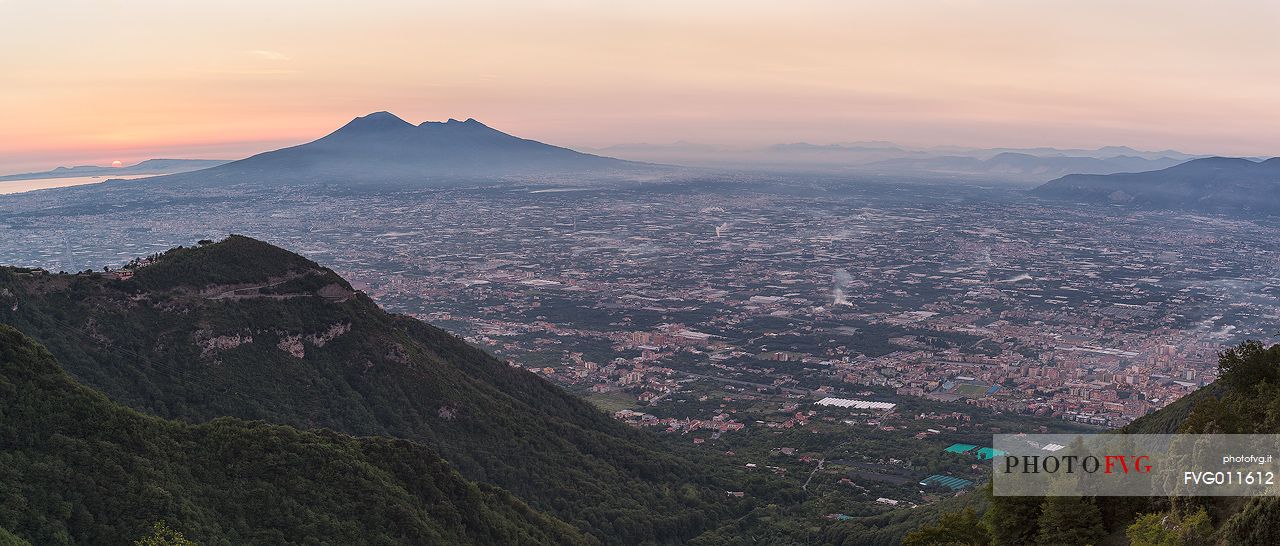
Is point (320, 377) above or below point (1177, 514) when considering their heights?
below

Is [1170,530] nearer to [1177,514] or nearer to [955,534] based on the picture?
[1177,514]

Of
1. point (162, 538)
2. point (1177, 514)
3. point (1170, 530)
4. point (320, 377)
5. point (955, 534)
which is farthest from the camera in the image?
point (320, 377)

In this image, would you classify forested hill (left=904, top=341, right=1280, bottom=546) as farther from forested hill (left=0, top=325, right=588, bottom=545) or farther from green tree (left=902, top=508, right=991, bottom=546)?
forested hill (left=0, top=325, right=588, bottom=545)

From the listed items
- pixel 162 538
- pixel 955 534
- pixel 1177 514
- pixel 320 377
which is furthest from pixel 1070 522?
pixel 320 377

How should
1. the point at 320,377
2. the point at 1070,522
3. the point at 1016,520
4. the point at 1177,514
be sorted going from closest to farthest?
the point at 1177,514 → the point at 1070,522 → the point at 1016,520 → the point at 320,377

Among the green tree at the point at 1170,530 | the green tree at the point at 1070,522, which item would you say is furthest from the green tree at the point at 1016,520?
the green tree at the point at 1170,530

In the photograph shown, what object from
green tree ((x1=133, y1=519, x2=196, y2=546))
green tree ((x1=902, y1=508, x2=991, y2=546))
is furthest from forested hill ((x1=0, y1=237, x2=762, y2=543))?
green tree ((x1=902, y1=508, x2=991, y2=546))

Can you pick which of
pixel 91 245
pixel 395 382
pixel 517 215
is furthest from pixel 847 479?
Answer: pixel 517 215
